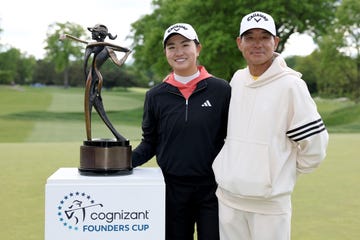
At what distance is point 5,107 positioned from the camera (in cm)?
3244

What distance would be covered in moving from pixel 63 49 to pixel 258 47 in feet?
200

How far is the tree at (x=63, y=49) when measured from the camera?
2368 inches

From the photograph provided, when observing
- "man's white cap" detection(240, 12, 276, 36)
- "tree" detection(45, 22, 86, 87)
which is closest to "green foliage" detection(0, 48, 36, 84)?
"tree" detection(45, 22, 86, 87)

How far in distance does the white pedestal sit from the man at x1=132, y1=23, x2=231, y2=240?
0.40m

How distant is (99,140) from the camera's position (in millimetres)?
3086

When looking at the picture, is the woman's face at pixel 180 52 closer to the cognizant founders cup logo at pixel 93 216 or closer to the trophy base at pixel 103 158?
the trophy base at pixel 103 158

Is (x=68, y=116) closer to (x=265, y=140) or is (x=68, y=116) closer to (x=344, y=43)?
(x=344, y=43)

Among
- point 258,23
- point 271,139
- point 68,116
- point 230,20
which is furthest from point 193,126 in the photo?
point 68,116

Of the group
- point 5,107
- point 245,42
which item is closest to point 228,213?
point 245,42

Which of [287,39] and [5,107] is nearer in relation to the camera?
[287,39]

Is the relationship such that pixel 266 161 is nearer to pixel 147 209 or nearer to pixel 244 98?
pixel 244 98

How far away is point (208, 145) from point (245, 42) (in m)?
0.66

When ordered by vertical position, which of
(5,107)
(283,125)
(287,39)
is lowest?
(5,107)

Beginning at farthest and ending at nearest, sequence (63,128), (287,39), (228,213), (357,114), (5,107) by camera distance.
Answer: (5,107)
(287,39)
(357,114)
(63,128)
(228,213)
